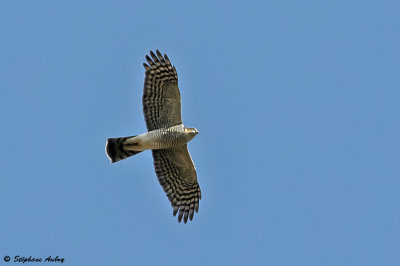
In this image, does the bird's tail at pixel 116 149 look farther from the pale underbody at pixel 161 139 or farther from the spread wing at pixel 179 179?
the spread wing at pixel 179 179

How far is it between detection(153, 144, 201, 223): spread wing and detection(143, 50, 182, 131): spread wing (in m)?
1.13

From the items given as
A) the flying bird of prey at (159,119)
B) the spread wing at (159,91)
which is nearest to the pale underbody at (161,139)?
the flying bird of prey at (159,119)

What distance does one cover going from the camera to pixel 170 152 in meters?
17.0

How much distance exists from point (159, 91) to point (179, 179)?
2791 mm

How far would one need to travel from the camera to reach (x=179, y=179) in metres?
17.4

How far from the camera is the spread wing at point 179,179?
17.1m

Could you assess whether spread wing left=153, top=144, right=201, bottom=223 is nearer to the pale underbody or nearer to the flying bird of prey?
the flying bird of prey

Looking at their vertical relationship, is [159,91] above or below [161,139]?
above

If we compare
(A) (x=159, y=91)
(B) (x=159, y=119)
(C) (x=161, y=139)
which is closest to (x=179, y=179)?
(C) (x=161, y=139)

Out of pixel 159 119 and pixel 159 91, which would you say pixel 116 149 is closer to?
pixel 159 119

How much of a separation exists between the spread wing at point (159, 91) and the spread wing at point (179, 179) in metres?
1.13

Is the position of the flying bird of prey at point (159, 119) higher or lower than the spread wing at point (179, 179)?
higher

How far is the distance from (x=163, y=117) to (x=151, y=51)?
184cm

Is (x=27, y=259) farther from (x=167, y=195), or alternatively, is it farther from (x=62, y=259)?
(x=167, y=195)
